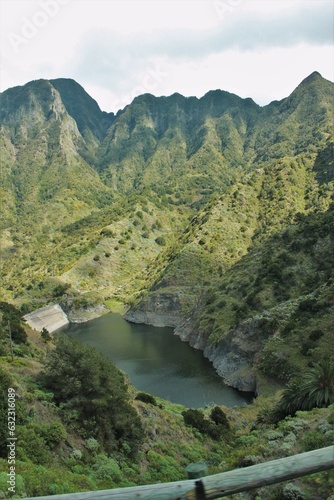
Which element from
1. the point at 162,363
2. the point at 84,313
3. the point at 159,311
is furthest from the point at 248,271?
the point at 84,313

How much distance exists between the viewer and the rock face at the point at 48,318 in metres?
115

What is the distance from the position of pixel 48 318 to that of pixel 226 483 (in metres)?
124

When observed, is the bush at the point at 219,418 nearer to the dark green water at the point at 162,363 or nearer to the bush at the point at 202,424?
the bush at the point at 202,424

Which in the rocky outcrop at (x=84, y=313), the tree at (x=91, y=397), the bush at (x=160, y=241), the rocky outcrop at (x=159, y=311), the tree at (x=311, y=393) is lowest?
the tree at (x=311, y=393)

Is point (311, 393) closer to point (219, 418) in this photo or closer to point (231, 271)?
point (219, 418)

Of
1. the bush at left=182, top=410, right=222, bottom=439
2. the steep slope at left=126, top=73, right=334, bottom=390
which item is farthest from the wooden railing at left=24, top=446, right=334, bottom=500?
the steep slope at left=126, top=73, right=334, bottom=390

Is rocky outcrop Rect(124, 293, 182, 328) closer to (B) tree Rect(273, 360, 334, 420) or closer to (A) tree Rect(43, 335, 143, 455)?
(B) tree Rect(273, 360, 334, 420)

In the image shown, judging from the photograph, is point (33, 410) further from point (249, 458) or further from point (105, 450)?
point (249, 458)

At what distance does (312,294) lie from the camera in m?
67.1

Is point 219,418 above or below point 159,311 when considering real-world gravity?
below

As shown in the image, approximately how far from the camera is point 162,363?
76.0 m

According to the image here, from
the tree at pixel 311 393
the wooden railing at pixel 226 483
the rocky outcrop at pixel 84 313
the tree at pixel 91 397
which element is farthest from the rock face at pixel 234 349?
the wooden railing at pixel 226 483

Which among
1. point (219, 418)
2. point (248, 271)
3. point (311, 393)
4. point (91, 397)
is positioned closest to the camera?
point (91, 397)

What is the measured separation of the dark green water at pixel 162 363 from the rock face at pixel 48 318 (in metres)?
5.71
